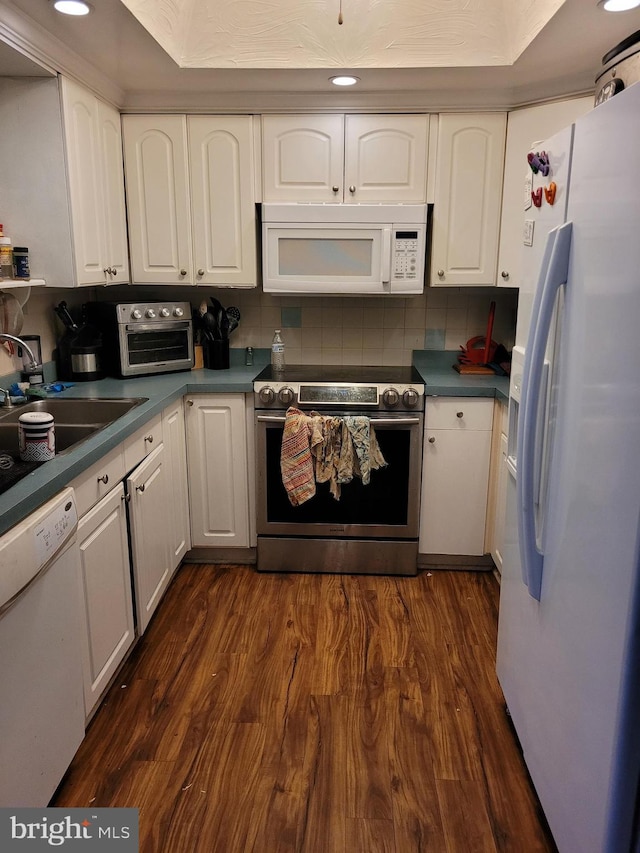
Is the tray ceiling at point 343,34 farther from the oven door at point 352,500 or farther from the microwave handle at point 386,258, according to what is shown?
the oven door at point 352,500

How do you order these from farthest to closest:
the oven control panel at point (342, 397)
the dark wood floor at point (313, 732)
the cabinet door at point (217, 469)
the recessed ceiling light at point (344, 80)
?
the cabinet door at point (217, 469) → the oven control panel at point (342, 397) → the recessed ceiling light at point (344, 80) → the dark wood floor at point (313, 732)

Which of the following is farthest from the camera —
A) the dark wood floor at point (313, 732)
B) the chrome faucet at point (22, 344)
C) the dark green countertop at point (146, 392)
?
the chrome faucet at point (22, 344)

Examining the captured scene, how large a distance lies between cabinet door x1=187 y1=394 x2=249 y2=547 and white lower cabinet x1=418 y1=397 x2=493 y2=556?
87cm

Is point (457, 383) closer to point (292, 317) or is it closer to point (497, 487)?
point (497, 487)

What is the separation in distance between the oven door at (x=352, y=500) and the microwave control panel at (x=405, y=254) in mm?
739

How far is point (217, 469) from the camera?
115 inches

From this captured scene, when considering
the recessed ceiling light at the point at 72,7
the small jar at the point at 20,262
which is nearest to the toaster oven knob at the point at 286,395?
the small jar at the point at 20,262

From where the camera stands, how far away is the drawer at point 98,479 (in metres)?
1.73

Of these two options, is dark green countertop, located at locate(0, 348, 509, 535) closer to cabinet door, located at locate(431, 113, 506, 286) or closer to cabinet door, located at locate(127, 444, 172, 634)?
cabinet door, located at locate(127, 444, 172, 634)

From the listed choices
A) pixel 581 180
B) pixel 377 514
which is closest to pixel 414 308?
pixel 377 514

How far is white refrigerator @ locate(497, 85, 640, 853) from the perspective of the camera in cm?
108

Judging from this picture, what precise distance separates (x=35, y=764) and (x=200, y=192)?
239cm

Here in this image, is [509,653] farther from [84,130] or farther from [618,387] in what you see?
[84,130]

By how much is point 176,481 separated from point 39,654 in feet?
4.42
